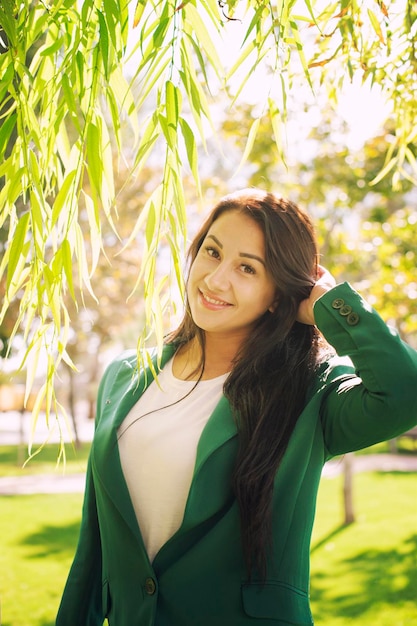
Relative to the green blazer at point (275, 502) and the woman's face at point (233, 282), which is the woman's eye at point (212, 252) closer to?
the woman's face at point (233, 282)

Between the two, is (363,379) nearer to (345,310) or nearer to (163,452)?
(345,310)

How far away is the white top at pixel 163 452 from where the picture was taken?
5.90 ft

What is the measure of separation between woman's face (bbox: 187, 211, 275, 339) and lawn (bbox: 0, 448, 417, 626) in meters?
3.26

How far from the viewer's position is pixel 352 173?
21.4ft

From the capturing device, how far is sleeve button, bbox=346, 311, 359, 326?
168 cm

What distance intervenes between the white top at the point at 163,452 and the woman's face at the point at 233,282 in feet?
0.58

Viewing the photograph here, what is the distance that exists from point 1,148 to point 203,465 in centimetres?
85

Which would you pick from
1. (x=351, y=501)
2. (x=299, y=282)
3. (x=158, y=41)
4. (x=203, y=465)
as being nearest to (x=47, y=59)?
(x=158, y=41)

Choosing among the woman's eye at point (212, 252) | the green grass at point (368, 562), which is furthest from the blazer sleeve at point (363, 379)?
the green grass at point (368, 562)

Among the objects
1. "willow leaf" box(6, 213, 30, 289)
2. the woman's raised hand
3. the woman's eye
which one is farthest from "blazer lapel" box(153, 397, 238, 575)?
"willow leaf" box(6, 213, 30, 289)

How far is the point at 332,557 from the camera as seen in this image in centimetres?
612

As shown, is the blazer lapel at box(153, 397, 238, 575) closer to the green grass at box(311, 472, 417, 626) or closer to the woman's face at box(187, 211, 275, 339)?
the woman's face at box(187, 211, 275, 339)

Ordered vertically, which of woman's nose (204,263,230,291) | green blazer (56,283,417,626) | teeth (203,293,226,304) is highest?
woman's nose (204,263,230,291)

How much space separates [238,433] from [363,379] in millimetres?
352
